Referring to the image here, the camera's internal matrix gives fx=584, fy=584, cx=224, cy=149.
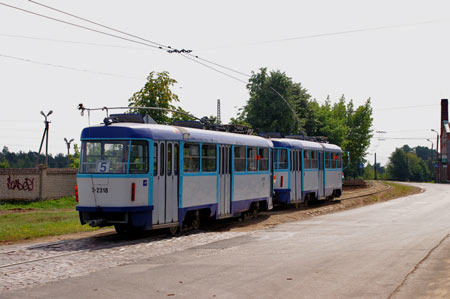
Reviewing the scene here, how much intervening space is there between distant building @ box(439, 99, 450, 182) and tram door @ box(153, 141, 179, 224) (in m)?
87.2

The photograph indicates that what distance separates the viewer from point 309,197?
28.8 metres

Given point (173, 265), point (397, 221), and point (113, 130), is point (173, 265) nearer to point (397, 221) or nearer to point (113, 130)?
point (113, 130)

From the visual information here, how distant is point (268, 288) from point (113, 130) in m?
6.99

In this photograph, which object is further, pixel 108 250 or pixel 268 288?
pixel 108 250

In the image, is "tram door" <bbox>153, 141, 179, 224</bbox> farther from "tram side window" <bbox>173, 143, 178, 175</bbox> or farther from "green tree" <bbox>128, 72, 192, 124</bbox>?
"green tree" <bbox>128, 72, 192, 124</bbox>

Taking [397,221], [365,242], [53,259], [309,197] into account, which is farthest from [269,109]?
[53,259]

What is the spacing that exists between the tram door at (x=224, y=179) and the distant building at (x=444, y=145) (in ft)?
274

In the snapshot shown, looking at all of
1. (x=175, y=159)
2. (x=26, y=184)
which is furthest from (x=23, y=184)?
(x=175, y=159)

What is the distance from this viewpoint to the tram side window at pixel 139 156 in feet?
47.1

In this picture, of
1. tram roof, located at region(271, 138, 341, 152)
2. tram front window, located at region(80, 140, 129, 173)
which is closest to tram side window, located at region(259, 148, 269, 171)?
tram roof, located at region(271, 138, 341, 152)

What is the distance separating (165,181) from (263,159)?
24.7 feet

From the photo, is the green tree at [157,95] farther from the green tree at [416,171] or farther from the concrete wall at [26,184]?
the green tree at [416,171]

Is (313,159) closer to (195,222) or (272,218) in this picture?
(272,218)

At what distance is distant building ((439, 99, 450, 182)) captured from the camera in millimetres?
98062
